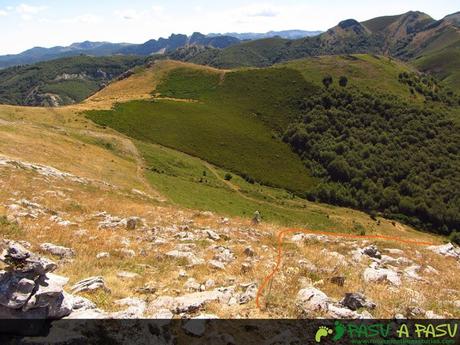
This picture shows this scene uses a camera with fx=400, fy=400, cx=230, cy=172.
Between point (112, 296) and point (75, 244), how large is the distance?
571 cm

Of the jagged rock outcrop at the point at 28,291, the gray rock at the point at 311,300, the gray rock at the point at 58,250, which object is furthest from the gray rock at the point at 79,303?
the gray rock at the point at 311,300

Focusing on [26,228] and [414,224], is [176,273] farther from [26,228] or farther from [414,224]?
[414,224]

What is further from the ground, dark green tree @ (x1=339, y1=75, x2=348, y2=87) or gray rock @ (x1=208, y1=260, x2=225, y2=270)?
dark green tree @ (x1=339, y1=75, x2=348, y2=87)

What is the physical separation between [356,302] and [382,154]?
12437 centimetres

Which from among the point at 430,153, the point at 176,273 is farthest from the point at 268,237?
the point at 430,153

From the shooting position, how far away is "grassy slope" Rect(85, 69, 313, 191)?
103938 millimetres

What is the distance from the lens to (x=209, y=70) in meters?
173

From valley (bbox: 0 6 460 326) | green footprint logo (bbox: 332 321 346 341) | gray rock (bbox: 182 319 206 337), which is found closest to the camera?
gray rock (bbox: 182 319 206 337)

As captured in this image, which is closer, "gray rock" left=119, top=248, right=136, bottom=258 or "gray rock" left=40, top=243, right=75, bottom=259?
"gray rock" left=40, top=243, right=75, bottom=259

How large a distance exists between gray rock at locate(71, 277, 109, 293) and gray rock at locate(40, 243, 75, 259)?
326cm

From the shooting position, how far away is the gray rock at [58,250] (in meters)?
14.6

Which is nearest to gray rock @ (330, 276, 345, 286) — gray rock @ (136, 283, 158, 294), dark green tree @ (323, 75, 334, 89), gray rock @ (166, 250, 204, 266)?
gray rock @ (166, 250, 204, 266)

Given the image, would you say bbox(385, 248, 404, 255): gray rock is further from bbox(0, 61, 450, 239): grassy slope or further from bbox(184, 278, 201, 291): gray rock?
bbox(0, 61, 450, 239): grassy slope

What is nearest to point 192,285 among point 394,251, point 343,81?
point 394,251
